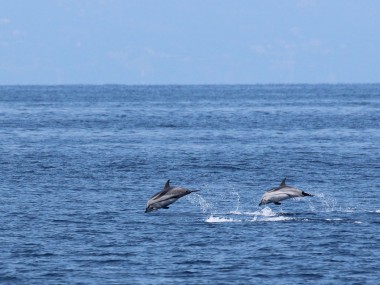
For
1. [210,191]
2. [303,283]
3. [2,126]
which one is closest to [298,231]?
[303,283]

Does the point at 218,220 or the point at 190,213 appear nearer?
the point at 218,220

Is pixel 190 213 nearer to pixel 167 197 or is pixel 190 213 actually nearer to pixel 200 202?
pixel 200 202

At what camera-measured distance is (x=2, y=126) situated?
349 feet

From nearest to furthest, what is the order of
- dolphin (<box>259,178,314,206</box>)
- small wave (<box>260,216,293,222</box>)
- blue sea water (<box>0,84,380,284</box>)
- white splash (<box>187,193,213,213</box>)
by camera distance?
blue sea water (<box>0,84,380,284</box>), dolphin (<box>259,178,314,206</box>), small wave (<box>260,216,293,222</box>), white splash (<box>187,193,213,213</box>)

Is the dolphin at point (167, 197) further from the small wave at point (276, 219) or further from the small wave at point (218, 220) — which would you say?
the small wave at point (276, 219)

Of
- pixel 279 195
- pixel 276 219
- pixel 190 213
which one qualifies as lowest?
pixel 190 213

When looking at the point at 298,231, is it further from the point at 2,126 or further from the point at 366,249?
the point at 2,126

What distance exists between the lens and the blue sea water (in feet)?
101

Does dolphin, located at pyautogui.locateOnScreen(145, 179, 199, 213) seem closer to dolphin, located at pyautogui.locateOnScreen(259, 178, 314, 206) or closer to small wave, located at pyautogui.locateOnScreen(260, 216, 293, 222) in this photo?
dolphin, located at pyautogui.locateOnScreen(259, 178, 314, 206)

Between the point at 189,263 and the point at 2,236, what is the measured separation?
24.8 feet

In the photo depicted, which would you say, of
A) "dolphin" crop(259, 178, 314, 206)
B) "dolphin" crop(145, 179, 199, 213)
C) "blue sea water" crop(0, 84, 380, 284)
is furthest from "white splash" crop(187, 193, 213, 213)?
"dolphin" crop(145, 179, 199, 213)

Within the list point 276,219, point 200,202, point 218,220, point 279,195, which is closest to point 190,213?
point 218,220

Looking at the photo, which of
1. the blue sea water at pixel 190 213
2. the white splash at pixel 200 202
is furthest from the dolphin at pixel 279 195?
the white splash at pixel 200 202

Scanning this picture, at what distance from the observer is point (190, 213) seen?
1650 inches
